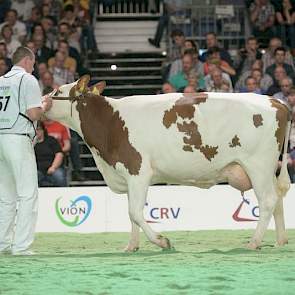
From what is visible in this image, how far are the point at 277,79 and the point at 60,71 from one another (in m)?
4.38

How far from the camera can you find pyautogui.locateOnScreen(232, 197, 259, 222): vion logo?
14.7 metres

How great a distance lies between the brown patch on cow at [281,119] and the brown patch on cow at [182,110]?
851mm

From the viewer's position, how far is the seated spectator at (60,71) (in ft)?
62.7

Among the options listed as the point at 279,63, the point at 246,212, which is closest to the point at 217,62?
the point at 279,63

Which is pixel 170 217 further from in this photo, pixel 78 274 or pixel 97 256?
pixel 78 274

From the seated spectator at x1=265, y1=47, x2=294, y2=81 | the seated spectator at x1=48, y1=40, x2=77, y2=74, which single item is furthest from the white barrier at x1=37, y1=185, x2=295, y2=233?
the seated spectator at x1=48, y1=40, x2=77, y2=74

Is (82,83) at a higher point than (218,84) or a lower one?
higher

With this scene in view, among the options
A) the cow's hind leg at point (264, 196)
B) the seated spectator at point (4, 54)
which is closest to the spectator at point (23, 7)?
the seated spectator at point (4, 54)

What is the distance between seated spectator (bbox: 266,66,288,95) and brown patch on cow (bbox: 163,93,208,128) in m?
7.06

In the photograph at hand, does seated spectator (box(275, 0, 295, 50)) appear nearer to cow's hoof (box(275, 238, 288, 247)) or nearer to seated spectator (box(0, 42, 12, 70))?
seated spectator (box(0, 42, 12, 70))

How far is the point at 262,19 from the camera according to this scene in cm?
2130

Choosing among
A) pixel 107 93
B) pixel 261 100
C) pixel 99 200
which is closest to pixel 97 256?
pixel 261 100

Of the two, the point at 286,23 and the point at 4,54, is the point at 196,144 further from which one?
the point at 286,23

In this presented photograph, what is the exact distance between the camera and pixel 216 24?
70.4 ft
